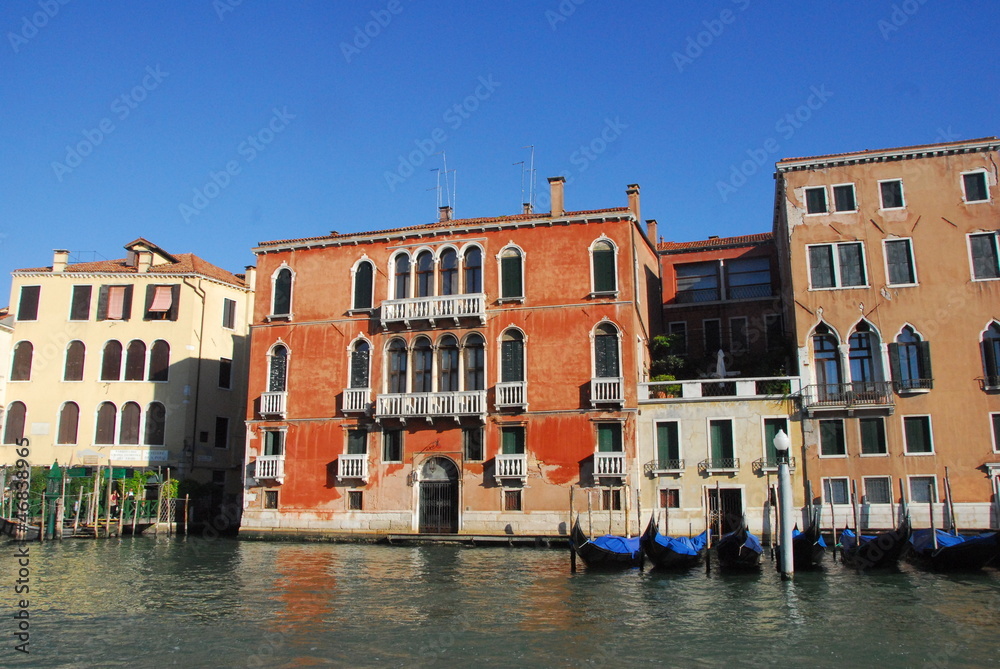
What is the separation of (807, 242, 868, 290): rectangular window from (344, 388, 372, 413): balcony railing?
12.2 m

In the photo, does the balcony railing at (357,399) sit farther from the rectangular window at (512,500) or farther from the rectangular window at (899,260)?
the rectangular window at (899,260)

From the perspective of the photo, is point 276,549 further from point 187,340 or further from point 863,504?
point 863,504

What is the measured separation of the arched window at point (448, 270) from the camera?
77.7ft

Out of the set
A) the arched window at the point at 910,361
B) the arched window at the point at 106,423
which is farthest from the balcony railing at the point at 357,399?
the arched window at the point at 910,361

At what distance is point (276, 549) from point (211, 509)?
7.17m

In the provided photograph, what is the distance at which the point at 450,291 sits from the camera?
23.6 metres

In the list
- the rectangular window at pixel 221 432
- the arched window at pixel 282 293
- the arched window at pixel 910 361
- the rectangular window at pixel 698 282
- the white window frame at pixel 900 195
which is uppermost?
the white window frame at pixel 900 195

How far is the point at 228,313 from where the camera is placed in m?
29.6

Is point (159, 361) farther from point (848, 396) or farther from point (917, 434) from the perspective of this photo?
point (917, 434)

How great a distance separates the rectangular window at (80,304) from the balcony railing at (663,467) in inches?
744

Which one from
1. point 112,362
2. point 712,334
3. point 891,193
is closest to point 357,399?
point 112,362

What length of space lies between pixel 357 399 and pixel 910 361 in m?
14.4

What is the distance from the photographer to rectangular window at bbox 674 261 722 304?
2805 centimetres

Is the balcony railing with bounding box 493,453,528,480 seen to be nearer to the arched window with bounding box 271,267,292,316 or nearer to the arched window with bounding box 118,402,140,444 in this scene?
the arched window with bounding box 271,267,292,316
